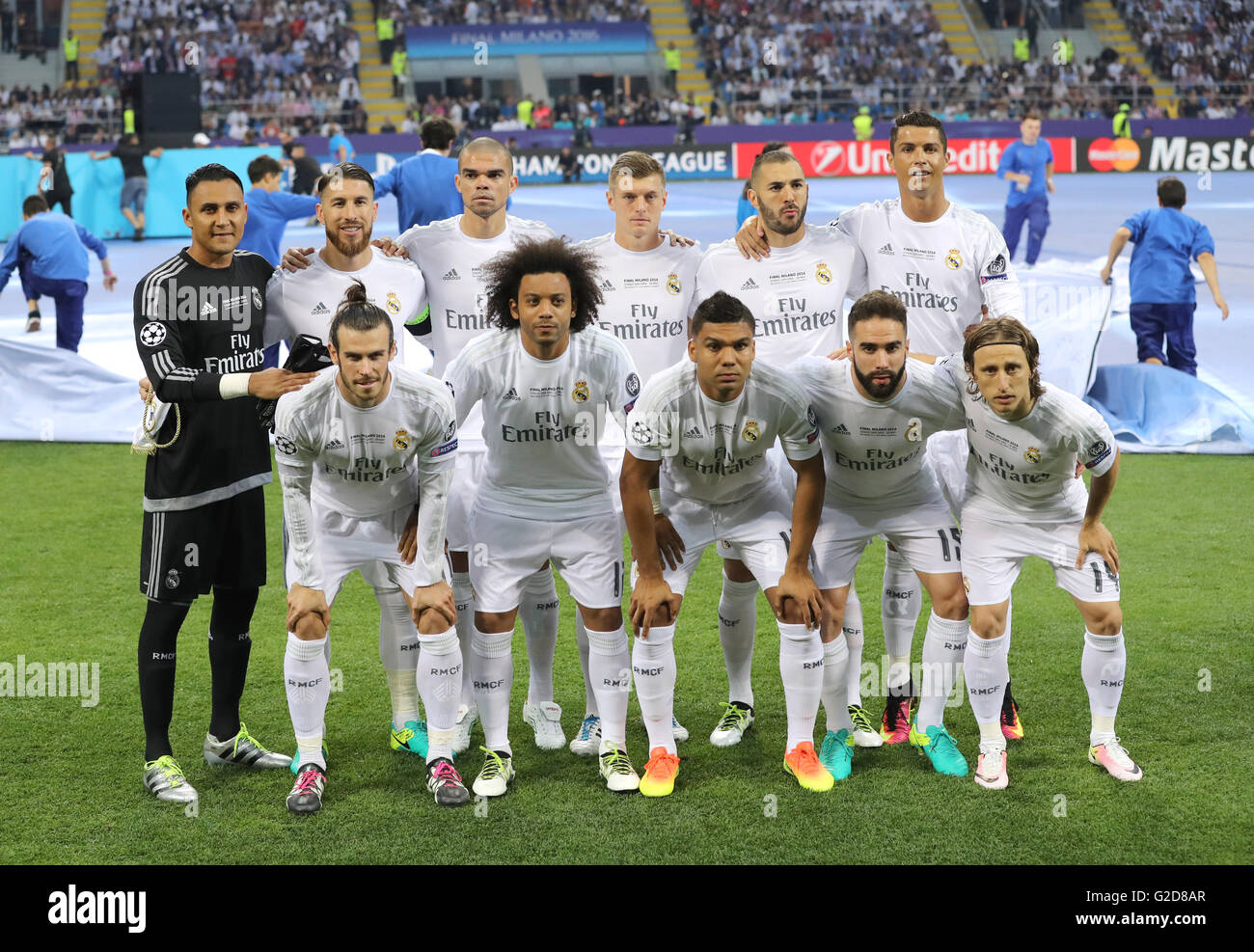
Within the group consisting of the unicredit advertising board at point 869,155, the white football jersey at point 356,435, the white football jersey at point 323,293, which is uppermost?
the unicredit advertising board at point 869,155

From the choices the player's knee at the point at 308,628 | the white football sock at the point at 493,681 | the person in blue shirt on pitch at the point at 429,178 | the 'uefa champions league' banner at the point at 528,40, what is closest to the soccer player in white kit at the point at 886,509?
the white football sock at the point at 493,681

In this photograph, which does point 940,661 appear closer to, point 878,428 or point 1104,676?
point 1104,676

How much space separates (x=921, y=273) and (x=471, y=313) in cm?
204

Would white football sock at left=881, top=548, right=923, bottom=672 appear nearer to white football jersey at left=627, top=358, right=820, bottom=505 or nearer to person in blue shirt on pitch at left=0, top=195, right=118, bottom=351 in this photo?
white football jersey at left=627, top=358, right=820, bottom=505

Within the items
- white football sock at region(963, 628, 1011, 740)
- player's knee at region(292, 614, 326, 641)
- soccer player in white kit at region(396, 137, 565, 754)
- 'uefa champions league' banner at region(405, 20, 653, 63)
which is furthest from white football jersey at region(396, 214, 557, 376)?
'uefa champions league' banner at region(405, 20, 653, 63)

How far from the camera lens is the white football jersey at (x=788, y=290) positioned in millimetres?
5680

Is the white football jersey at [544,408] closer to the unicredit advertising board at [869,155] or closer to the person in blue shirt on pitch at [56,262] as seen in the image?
the person in blue shirt on pitch at [56,262]

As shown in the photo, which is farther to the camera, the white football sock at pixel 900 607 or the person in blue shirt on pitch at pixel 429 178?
the person in blue shirt on pitch at pixel 429 178

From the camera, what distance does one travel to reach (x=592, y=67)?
39469mm

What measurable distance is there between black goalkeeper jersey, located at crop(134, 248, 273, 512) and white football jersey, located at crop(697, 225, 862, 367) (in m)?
2.00

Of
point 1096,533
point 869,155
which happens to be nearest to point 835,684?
point 1096,533

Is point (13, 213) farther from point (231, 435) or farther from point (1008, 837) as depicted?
point (1008, 837)

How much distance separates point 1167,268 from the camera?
11.3 meters

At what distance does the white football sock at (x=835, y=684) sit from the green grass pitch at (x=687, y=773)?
Answer: 0.19m
